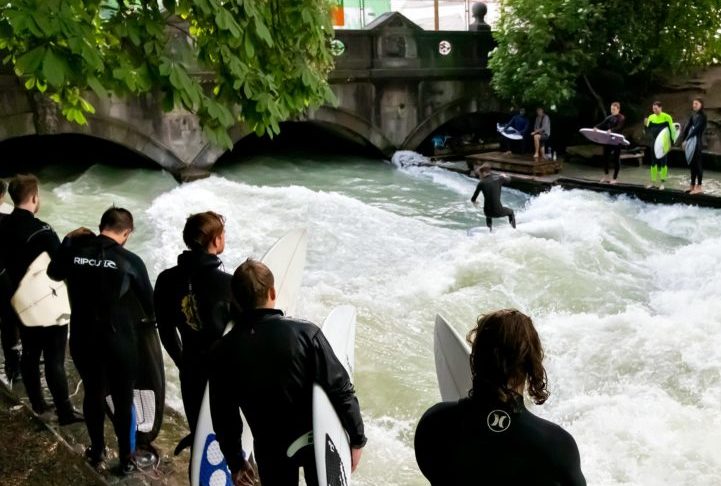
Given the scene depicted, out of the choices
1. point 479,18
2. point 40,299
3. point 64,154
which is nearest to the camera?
point 40,299

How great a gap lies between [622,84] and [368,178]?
5815 mm

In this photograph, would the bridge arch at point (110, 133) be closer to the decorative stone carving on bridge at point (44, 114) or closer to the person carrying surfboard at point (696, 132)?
the decorative stone carving on bridge at point (44, 114)

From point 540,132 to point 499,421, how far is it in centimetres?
1311

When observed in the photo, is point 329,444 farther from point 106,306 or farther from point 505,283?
point 505,283

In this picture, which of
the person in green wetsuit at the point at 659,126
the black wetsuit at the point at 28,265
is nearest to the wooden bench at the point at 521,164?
the person in green wetsuit at the point at 659,126

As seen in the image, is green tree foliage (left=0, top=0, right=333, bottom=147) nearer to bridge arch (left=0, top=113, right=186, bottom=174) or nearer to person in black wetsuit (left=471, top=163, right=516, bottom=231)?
person in black wetsuit (left=471, top=163, right=516, bottom=231)

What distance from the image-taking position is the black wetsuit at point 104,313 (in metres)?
3.13

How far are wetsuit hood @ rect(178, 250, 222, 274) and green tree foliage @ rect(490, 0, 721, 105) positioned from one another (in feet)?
39.5

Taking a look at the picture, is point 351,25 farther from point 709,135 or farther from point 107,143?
point 709,135

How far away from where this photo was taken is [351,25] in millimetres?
17141

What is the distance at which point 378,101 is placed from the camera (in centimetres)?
1692

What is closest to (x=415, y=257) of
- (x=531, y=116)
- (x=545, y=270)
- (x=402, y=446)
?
(x=545, y=270)

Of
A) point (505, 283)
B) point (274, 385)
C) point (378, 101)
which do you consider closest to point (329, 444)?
point (274, 385)

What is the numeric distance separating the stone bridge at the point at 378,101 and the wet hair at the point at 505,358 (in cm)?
1280
